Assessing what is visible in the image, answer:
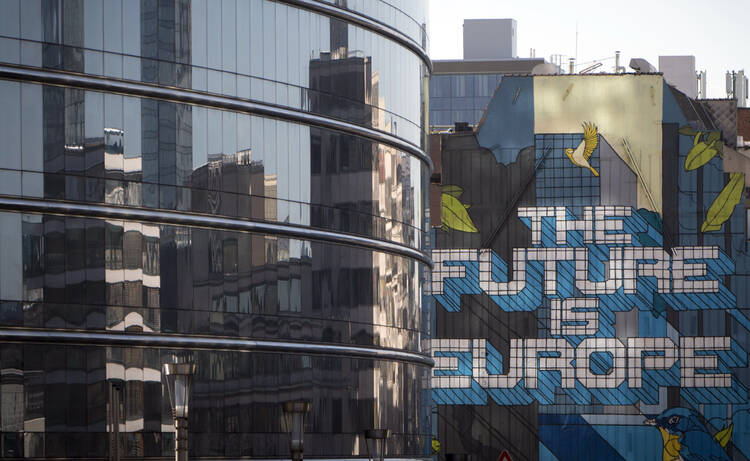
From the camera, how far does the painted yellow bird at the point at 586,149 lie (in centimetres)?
6212

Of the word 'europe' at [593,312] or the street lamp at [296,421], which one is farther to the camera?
the word 'europe' at [593,312]

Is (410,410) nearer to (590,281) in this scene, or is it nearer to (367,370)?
(367,370)

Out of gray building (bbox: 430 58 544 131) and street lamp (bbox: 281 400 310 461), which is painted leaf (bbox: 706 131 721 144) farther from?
gray building (bbox: 430 58 544 131)

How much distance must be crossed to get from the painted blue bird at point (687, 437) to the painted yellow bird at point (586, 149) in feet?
34.5

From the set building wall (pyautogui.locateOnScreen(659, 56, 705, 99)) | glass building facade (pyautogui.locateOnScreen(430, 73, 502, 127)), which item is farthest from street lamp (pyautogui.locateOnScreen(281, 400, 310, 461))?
glass building facade (pyautogui.locateOnScreen(430, 73, 502, 127))

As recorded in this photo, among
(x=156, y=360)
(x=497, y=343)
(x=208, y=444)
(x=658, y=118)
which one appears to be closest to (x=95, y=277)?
(x=156, y=360)

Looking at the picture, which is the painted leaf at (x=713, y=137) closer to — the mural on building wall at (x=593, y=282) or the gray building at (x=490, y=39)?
the mural on building wall at (x=593, y=282)

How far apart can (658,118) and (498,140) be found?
22.2ft

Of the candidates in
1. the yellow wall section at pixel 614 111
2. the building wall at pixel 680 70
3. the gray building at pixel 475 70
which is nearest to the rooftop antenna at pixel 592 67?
the yellow wall section at pixel 614 111

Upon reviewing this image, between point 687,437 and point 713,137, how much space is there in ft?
41.1

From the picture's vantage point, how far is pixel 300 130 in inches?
1619

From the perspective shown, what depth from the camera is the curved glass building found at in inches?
1377

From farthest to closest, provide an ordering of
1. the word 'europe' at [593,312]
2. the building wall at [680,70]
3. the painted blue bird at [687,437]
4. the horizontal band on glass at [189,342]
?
the building wall at [680,70], the word 'europe' at [593,312], the painted blue bird at [687,437], the horizontal band on glass at [189,342]

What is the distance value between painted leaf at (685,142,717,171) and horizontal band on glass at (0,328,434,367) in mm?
22442
